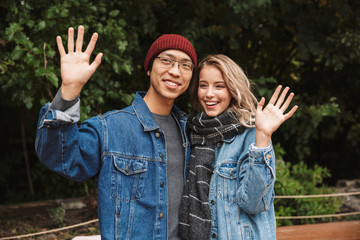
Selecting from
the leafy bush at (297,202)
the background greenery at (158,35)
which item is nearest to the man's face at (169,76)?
the background greenery at (158,35)

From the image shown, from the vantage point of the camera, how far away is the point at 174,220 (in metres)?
1.97

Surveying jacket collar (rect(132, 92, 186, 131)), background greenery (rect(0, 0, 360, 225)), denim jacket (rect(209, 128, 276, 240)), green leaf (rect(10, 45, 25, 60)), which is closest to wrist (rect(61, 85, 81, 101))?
jacket collar (rect(132, 92, 186, 131))

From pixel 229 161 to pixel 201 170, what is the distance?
162 millimetres

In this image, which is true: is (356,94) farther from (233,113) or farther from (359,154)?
(233,113)

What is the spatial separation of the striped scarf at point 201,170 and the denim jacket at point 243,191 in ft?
0.13

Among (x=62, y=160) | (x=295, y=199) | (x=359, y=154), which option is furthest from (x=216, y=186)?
(x=359, y=154)

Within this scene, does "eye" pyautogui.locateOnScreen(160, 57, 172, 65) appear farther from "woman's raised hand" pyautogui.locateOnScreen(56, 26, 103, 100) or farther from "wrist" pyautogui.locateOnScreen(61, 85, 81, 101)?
"wrist" pyautogui.locateOnScreen(61, 85, 81, 101)

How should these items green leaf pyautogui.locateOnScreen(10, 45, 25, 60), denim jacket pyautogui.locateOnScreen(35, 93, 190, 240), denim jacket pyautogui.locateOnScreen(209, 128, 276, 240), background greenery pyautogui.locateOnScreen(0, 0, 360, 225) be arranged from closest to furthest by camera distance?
denim jacket pyautogui.locateOnScreen(35, 93, 190, 240) < denim jacket pyautogui.locateOnScreen(209, 128, 276, 240) < green leaf pyautogui.locateOnScreen(10, 45, 25, 60) < background greenery pyautogui.locateOnScreen(0, 0, 360, 225)

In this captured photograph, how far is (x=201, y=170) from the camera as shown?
1.98 metres

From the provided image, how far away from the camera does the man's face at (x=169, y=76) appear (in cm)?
206

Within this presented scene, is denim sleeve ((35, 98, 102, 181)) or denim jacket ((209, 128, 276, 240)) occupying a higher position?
denim sleeve ((35, 98, 102, 181))

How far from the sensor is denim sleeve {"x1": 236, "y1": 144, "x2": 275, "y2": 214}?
1.73 metres

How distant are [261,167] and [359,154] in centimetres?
801

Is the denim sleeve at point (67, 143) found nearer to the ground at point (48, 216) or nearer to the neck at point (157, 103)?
the neck at point (157, 103)
